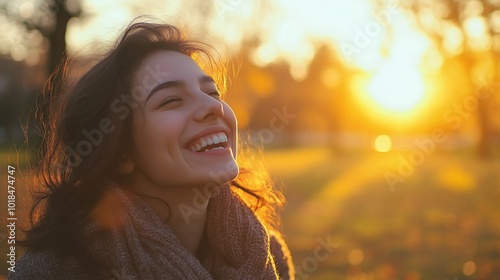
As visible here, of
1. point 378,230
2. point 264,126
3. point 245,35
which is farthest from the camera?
point 264,126

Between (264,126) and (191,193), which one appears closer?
(191,193)

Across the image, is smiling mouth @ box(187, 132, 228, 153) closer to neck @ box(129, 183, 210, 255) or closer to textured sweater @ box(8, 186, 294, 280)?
neck @ box(129, 183, 210, 255)

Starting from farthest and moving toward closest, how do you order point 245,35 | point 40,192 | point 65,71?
point 245,35, point 65,71, point 40,192

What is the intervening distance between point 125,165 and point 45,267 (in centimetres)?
57

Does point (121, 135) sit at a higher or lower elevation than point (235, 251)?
higher

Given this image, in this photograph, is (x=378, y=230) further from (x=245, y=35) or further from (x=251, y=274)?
(x=245, y=35)

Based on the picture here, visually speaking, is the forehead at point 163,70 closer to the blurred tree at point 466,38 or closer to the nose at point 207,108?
the nose at point 207,108

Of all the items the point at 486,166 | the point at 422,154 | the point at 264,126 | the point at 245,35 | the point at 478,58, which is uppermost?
the point at 478,58

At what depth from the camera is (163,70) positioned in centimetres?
257

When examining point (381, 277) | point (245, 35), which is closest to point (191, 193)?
point (381, 277)

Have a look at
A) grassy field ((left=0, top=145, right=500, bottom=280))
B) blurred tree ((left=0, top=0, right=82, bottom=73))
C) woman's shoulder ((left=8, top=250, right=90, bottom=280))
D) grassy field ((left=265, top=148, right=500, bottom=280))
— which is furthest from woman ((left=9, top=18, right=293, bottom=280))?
blurred tree ((left=0, top=0, right=82, bottom=73))

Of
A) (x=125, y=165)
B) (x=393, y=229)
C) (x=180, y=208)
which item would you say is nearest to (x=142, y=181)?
(x=125, y=165)

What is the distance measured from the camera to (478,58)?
24719 mm

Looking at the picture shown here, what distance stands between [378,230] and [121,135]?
7.25 meters
